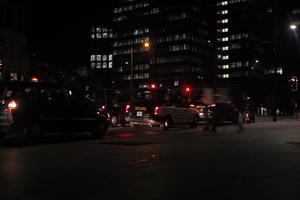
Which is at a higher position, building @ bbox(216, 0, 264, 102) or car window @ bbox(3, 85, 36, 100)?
building @ bbox(216, 0, 264, 102)

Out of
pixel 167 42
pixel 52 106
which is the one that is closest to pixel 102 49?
pixel 167 42

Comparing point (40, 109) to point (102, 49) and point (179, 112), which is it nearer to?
point (179, 112)

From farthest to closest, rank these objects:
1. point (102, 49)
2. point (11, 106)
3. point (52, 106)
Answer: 1. point (102, 49)
2. point (52, 106)
3. point (11, 106)

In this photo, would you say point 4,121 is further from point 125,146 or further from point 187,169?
point 187,169

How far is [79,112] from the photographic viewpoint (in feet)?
49.6

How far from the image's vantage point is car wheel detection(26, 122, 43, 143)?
43.9 ft

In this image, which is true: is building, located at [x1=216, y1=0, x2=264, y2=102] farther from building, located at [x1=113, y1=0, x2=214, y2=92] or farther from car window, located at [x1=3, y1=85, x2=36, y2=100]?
car window, located at [x1=3, y1=85, x2=36, y2=100]

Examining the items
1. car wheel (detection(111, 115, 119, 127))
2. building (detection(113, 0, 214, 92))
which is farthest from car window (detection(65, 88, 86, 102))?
building (detection(113, 0, 214, 92))

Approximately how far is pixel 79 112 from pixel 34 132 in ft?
6.84

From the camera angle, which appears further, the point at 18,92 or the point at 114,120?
the point at 114,120

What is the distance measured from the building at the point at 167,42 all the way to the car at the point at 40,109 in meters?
123

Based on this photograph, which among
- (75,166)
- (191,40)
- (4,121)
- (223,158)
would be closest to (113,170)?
(75,166)

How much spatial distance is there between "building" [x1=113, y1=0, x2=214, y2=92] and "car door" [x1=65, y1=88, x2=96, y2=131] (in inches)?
4842

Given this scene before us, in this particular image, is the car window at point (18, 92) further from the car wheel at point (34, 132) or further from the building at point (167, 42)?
the building at point (167, 42)
